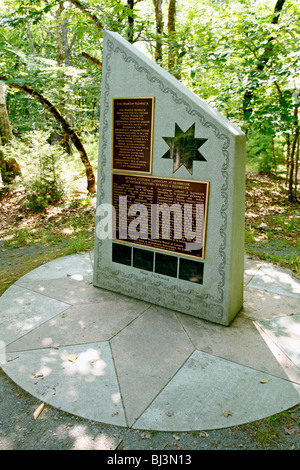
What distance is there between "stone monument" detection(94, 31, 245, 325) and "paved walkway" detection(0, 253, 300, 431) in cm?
42

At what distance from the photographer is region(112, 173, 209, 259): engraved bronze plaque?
3924 millimetres

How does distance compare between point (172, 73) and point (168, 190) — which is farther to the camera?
point (172, 73)

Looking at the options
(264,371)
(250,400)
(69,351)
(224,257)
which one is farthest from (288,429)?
(69,351)

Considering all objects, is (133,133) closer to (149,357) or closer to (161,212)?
(161,212)

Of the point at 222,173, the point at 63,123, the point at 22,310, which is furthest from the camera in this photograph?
the point at 63,123

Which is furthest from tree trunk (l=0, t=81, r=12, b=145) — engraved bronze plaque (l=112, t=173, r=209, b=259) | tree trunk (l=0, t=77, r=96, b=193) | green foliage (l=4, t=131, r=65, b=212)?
engraved bronze plaque (l=112, t=173, r=209, b=259)

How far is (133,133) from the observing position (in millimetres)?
4215

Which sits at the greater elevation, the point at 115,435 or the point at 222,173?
the point at 222,173

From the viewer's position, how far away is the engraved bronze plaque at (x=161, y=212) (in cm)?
392

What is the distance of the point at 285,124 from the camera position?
8125 mm

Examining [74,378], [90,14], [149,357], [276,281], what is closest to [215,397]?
[149,357]

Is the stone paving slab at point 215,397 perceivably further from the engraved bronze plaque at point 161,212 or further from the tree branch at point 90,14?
the tree branch at point 90,14

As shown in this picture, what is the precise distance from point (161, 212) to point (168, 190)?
325 millimetres
